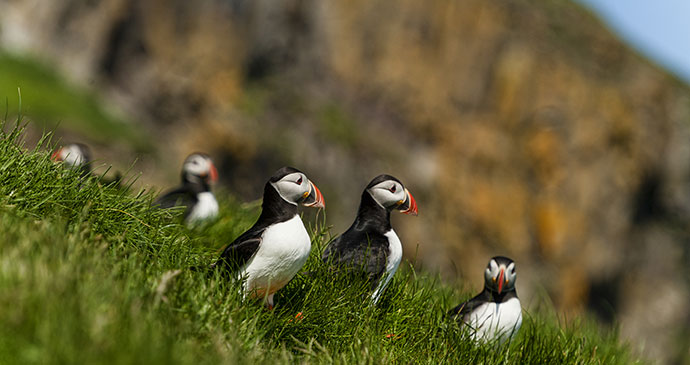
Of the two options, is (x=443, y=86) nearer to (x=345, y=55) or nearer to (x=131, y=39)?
(x=345, y=55)

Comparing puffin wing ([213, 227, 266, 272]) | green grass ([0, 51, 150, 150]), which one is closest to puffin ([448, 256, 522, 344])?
puffin wing ([213, 227, 266, 272])

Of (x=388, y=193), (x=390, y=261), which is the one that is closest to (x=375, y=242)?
(x=390, y=261)

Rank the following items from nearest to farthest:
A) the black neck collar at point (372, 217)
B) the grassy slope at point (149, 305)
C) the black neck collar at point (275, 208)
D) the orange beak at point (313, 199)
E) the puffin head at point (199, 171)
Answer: the grassy slope at point (149, 305)
the black neck collar at point (275, 208)
the orange beak at point (313, 199)
the black neck collar at point (372, 217)
the puffin head at point (199, 171)

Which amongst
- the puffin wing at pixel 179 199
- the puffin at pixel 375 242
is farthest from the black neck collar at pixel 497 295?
the puffin wing at pixel 179 199

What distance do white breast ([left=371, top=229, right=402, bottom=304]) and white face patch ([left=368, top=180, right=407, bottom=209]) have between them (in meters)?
0.21

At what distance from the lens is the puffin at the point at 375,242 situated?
390 cm

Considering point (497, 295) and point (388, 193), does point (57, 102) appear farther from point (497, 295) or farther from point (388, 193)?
point (497, 295)

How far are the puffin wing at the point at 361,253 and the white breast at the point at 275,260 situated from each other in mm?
439

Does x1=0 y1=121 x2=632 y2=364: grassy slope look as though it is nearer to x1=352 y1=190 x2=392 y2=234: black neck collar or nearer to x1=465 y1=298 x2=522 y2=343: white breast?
x1=465 y1=298 x2=522 y2=343: white breast

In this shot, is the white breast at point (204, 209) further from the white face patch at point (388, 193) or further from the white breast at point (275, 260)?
the white breast at point (275, 260)

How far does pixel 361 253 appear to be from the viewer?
403 cm

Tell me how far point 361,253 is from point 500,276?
1.16 metres

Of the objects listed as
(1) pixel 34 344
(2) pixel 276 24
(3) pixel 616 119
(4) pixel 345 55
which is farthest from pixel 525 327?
(3) pixel 616 119

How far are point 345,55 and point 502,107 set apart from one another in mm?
8045
